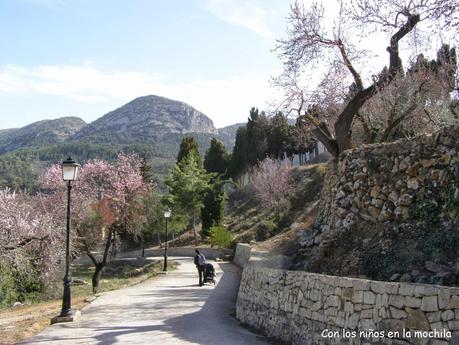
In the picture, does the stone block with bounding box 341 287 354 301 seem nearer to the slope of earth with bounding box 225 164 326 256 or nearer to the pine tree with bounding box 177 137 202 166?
the slope of earth with bounding box 225 164 326 256

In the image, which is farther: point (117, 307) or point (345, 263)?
point (117, 307)

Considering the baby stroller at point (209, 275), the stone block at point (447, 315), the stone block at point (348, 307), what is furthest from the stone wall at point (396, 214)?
the baby stroller at point (209, 275)

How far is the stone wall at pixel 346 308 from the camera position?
219 inches

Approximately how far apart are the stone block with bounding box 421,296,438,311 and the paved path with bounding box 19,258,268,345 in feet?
15.2

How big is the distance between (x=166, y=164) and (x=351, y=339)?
438 ft

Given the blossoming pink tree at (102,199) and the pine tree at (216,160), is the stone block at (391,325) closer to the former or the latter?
the blossoming pink tree at (102,199)

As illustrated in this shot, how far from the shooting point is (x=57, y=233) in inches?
888

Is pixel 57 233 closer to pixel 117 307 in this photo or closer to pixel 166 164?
pixel 117 307

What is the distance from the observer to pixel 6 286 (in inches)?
755

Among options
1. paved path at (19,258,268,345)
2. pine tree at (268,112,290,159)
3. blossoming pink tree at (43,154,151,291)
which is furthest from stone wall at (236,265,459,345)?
pine tree at (268,112,290,159)

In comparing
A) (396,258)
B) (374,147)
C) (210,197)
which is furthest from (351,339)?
(210,197)

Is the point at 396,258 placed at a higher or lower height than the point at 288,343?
higher

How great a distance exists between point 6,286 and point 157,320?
9.26m

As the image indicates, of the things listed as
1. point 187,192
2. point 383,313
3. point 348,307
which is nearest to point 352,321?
point 348,307
